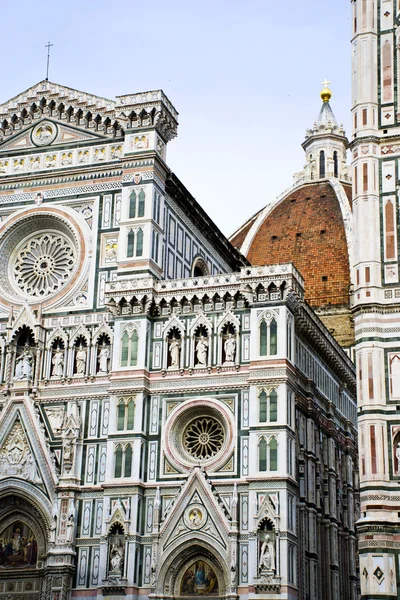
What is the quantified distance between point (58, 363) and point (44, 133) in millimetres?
8578

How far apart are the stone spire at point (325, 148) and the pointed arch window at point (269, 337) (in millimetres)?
46051

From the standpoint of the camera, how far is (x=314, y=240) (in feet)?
230

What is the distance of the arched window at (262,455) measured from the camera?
3091 centimetres

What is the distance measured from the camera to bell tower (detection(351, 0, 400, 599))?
2750 centimetres

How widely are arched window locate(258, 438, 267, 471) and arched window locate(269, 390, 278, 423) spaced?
2.24 feet

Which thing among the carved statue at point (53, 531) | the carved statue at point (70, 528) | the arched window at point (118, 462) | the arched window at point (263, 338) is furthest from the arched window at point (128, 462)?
the arched window at point (263, 338)

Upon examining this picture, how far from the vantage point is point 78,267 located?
118ft

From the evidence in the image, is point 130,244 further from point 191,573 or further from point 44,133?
point 191,573

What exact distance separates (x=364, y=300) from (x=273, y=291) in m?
3.92

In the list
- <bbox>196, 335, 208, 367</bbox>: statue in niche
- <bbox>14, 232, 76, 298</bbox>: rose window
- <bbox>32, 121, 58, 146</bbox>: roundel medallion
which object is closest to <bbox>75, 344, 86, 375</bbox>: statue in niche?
<bbox>14, 232, 76, 298</bbox>: rose window

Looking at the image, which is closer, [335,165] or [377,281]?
[377,281]

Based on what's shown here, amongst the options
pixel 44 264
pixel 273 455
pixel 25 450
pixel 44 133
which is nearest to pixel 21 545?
pixel 25 450

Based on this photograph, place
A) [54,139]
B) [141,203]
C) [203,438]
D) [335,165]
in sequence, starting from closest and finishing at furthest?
[203,438], [141,203], [54,139], [335,165]

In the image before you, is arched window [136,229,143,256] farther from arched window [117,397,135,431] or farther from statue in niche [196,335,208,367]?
arched window [117,397,135,431]
